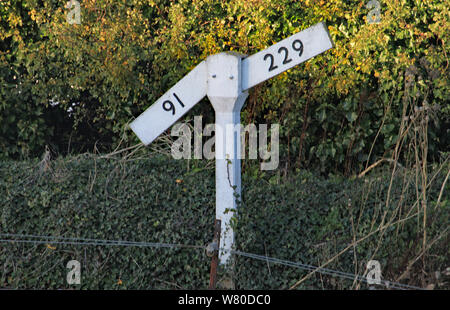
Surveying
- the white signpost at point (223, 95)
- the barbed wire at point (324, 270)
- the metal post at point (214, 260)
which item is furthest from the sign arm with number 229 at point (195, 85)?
the barbed wire at point (324, 270)

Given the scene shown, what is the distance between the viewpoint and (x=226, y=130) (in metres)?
4.45

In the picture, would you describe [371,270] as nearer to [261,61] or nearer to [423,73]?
[261,61]

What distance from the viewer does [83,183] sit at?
207 inches

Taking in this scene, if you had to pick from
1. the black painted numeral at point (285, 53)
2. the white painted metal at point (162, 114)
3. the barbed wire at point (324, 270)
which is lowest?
the barbed wire at point (324, 270)

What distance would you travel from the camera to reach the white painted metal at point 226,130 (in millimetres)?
4367

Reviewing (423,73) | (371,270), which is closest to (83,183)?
(371,270)

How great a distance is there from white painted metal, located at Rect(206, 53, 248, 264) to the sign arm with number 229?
0.07 metres

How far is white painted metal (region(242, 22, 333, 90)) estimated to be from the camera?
13.6ft

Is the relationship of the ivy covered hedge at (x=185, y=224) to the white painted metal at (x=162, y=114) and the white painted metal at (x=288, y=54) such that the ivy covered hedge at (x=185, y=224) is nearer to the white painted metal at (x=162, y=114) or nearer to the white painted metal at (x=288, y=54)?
the white painted metal at (x=162, y=114)

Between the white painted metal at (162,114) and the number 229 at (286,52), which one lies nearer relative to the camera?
the number 229 at (286,52)

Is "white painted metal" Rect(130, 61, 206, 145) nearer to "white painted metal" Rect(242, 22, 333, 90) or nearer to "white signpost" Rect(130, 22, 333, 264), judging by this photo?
"white signpost" Rect(130, 22, 333, 264)

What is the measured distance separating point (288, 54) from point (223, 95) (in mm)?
502

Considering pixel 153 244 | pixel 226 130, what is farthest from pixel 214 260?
pixel 226 130

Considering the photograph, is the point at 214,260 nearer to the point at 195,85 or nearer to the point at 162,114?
the point at 162,114
